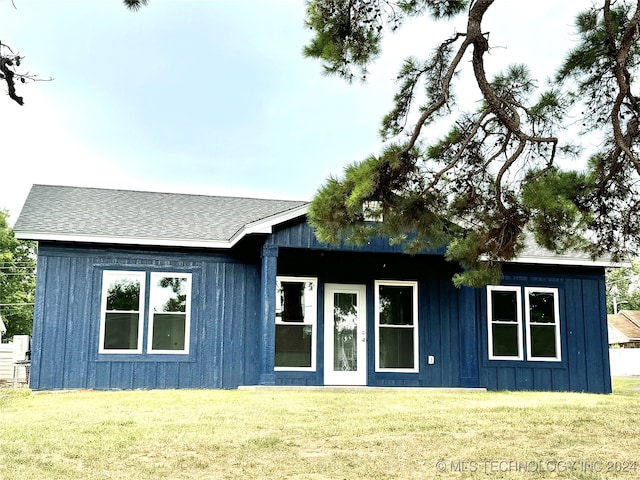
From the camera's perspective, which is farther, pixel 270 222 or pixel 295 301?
pixel 295 301

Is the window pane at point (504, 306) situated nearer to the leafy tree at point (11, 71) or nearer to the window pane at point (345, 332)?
the window pane at point (345, 332)

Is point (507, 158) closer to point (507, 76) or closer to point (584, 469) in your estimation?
point (507, 76)

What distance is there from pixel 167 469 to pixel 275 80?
75.8 feet

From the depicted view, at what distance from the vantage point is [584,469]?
554 centimetres

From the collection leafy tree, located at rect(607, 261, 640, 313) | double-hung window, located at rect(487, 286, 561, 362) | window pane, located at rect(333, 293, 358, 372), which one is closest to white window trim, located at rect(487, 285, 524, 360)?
double-hung window, located at rect(487, 286, 561, 362)

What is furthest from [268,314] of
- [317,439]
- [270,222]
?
[317,439]

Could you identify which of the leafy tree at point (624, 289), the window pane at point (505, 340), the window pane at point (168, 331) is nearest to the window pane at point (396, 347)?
the window pane at point (505, 340)

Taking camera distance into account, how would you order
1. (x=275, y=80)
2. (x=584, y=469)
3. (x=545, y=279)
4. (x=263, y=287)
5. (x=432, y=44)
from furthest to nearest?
(x=275, y=80) < (x=545, y=279) < (x=263, y=287) < (x=432, y=44) < (x=584, y=469)

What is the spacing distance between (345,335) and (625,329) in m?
39.1

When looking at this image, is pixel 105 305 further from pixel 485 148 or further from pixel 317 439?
pixel 485 148

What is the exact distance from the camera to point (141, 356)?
12.5m

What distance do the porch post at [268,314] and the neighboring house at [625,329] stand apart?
38.4m

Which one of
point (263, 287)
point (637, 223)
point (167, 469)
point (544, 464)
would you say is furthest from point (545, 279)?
point (167, 469)

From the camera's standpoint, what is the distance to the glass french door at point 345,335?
1325cm
